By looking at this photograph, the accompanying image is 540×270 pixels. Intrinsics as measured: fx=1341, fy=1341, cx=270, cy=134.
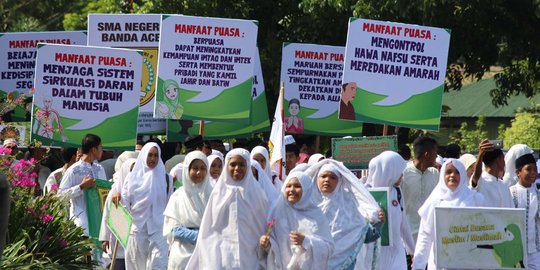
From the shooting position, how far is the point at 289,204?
8375 millimetres

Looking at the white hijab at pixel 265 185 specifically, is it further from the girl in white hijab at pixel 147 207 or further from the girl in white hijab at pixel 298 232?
the girl in white hijab at pixel 147 207

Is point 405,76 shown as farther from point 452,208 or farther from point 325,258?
point 325,258

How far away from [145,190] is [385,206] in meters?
2.40

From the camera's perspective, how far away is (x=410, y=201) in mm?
11414

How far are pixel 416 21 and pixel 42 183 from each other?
7561 mm

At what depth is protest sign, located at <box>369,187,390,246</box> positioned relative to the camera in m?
9.84

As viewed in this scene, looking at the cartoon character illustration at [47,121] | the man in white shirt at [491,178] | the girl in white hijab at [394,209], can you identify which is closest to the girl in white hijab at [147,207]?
the cartoon character illustration at [47,121]

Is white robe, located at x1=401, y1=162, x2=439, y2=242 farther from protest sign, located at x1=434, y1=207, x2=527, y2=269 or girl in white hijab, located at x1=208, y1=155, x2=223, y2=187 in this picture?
girl in white hijab, located at x1=208, y1=155, x2=223, y2=187

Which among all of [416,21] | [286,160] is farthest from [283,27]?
[286,160]

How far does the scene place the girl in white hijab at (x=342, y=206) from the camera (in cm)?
894

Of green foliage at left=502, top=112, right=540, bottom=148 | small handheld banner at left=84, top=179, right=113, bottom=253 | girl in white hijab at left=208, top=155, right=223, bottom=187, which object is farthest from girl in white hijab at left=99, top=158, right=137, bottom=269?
green foliage at left=502, top=112, right=540, bottom=148

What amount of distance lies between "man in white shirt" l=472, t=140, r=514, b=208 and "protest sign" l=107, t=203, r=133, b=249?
2802 millimetres

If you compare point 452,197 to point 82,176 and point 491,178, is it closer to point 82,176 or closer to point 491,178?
point 491,178

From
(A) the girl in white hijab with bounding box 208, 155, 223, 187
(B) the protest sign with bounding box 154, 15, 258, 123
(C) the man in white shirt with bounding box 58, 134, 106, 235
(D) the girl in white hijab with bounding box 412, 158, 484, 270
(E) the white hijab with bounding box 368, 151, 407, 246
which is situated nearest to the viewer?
(D) the girl in white hijab with bounding box 412, 158, 484, 270
